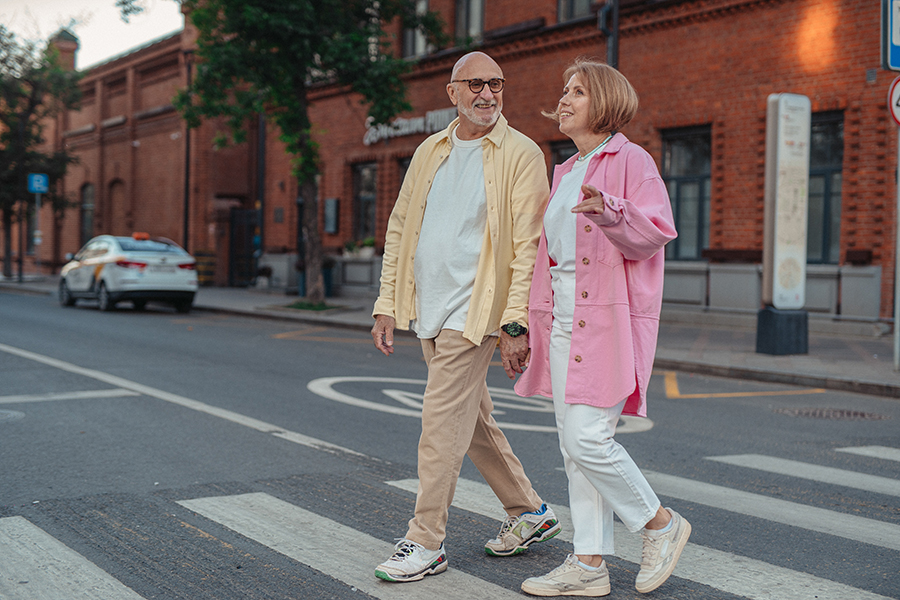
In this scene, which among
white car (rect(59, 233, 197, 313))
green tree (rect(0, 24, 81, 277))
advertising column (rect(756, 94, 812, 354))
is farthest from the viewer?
green tree (rect(0, 24, 81, 277))

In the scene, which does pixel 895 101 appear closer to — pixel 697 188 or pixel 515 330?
pixel 697 188

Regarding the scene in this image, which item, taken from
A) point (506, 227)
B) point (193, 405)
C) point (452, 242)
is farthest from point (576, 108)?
point (193, 405)

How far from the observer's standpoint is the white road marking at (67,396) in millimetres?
7449

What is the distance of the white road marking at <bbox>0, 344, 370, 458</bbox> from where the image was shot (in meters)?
6.04

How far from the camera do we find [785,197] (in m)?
11.6

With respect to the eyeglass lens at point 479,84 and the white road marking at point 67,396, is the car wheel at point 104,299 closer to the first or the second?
the white road marking at point 67,396

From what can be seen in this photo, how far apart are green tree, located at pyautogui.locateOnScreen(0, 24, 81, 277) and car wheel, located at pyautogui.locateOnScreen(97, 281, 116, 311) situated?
52.2 feet

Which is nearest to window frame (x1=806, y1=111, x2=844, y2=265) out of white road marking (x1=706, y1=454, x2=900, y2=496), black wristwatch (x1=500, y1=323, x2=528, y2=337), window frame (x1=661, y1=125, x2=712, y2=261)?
window frame (x1=661, y1=125, x2=712, y2=261)

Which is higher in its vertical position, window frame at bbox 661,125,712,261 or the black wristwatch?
window frame at bbox 661,125,712,261

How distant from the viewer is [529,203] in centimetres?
352

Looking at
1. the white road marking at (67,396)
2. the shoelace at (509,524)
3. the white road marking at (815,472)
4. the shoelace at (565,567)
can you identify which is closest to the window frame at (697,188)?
the white road marking at (815,472)

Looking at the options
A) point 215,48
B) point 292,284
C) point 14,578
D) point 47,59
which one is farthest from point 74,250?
point 14,578

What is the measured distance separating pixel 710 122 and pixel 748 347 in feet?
17.4

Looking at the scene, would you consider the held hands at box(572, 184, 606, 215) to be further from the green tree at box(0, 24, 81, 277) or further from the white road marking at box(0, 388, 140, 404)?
the green tree at box(0, 24, 81, 277)
